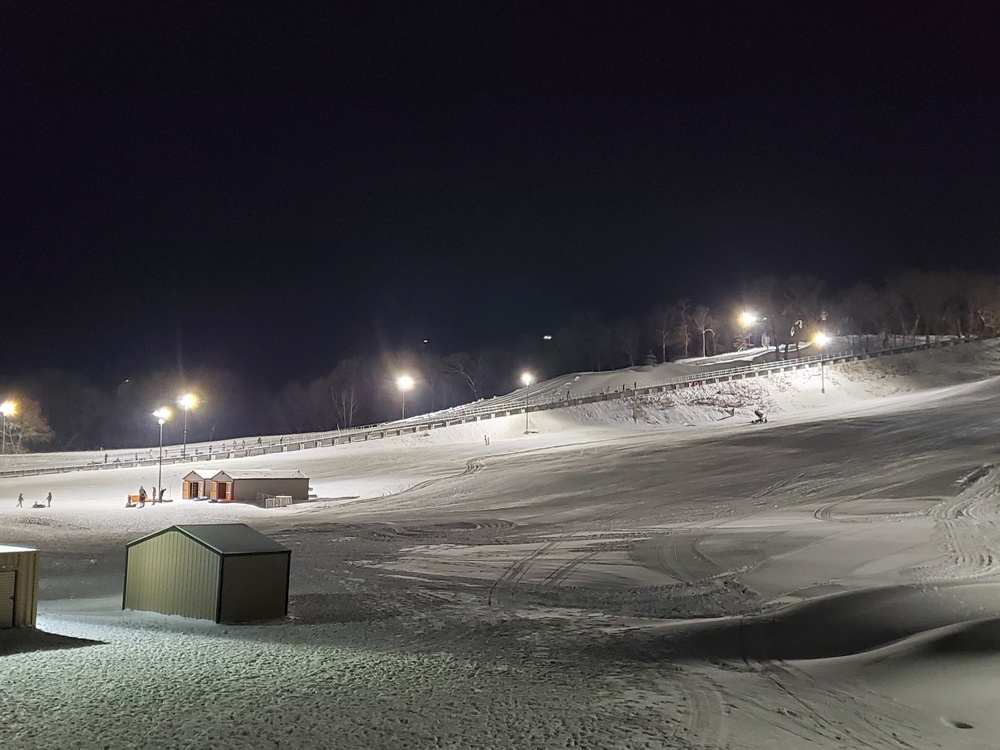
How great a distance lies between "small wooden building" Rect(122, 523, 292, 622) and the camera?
15.6 metres

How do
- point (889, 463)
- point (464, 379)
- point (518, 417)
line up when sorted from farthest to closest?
point (464, 379)
point (518, 417)
point (889, 463)

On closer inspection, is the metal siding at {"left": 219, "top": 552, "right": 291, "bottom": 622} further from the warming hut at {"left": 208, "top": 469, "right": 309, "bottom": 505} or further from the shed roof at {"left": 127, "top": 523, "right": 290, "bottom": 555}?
the warming hut at {"left": 208, "top": 469, "right": 309, "bottom": 505}

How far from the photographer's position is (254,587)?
1599 centimetres

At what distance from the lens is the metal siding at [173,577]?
51.4 ft

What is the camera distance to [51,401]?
109375 millimetres

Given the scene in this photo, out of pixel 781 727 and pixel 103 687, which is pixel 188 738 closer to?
pixel 103 687

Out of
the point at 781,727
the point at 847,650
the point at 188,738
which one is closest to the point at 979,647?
the point at 847,650

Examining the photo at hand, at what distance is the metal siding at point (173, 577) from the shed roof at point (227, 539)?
0.39 ft

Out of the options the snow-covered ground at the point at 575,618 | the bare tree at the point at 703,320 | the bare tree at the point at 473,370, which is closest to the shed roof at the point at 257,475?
the snow-covered ground at the point at 575,618

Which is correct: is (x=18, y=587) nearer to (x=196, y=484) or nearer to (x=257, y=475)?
(x=257, y=475)

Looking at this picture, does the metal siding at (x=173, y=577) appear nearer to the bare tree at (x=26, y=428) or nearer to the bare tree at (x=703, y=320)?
the bare tree at (x=26, y=428)

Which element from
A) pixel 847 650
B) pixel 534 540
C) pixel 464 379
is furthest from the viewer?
pixel 464 379

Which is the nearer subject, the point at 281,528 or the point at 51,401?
the point at 281,528

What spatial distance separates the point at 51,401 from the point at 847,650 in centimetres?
11620
